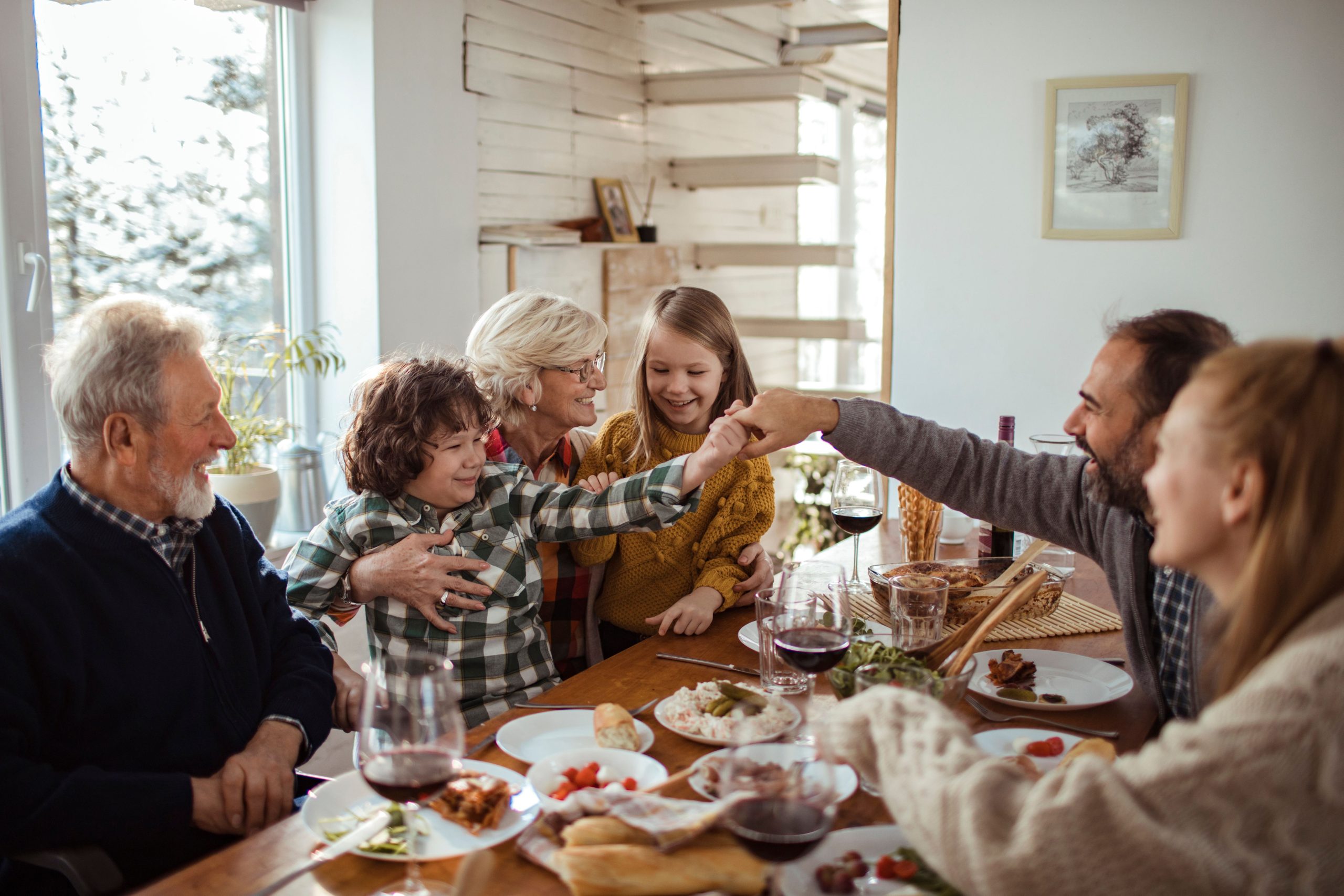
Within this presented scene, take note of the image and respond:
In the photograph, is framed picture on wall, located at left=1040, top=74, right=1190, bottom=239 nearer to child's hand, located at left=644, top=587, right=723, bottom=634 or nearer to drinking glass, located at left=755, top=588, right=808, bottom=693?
child's hand, located at left=644, top=587, right=723, bottom=634

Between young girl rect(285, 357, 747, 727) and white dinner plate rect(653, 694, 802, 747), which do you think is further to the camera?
young girl rect(285, 357, 747, 727)

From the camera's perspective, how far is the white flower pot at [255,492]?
306 cm

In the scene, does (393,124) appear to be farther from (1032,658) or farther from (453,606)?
(1032,658)

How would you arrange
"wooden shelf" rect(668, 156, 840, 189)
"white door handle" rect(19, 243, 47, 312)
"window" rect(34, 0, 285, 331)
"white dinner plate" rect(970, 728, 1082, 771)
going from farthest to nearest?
"wooden shelf" rect(668, 156, 840, 189) → "window" rect(34, 0, 285, 331) → "white door handle" rect(19, 243, 47, 312) → "white dinner plate" rect(970, 728, 1082, 771)

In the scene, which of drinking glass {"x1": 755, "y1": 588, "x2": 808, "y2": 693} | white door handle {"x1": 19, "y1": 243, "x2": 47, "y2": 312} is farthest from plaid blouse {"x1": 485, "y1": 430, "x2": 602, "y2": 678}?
white door handle {"x1": 19, "y1": 243, "x2": 47, "y2": 312}

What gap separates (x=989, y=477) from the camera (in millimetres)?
1870

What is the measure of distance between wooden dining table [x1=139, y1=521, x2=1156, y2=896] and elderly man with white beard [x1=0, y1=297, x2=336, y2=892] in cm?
32

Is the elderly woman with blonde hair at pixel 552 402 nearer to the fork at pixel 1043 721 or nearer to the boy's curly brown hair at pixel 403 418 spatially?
the boy's curly brown hair at pixel 403 418

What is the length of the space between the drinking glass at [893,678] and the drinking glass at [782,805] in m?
0.22

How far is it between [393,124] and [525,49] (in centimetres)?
77

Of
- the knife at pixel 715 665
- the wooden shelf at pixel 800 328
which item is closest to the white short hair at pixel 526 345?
the knife at pixel 715 665

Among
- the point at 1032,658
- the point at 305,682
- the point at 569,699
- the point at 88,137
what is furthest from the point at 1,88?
the point at 1032,658

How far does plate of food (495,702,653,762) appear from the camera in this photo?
136 cm

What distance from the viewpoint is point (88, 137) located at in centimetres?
292
